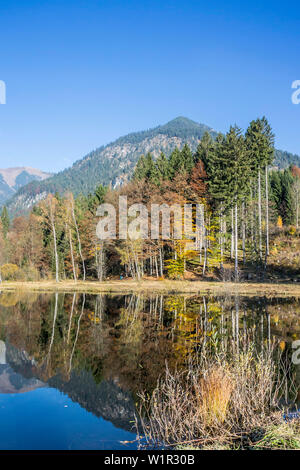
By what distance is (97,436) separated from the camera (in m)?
8.23

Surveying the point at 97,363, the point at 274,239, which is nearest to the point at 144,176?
the point at 274,239

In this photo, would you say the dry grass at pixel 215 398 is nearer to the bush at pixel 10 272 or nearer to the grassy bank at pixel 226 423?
the grassy bank at pixel 226 423

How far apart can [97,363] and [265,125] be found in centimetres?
3962

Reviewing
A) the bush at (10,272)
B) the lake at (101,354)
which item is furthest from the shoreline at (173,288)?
the bush at (10,272)

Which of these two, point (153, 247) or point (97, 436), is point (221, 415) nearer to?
point (97, 436)

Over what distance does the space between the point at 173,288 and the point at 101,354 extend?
22920 millimetres

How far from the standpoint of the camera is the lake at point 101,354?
8.77 m

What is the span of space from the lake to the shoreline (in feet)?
11.8

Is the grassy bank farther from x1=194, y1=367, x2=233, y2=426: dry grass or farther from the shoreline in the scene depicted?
the shoreline

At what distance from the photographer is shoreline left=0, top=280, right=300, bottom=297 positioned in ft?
109

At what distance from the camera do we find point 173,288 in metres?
37.4

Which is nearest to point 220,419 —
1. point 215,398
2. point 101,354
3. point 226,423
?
point 226,423

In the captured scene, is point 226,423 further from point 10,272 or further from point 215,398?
point 10,272
